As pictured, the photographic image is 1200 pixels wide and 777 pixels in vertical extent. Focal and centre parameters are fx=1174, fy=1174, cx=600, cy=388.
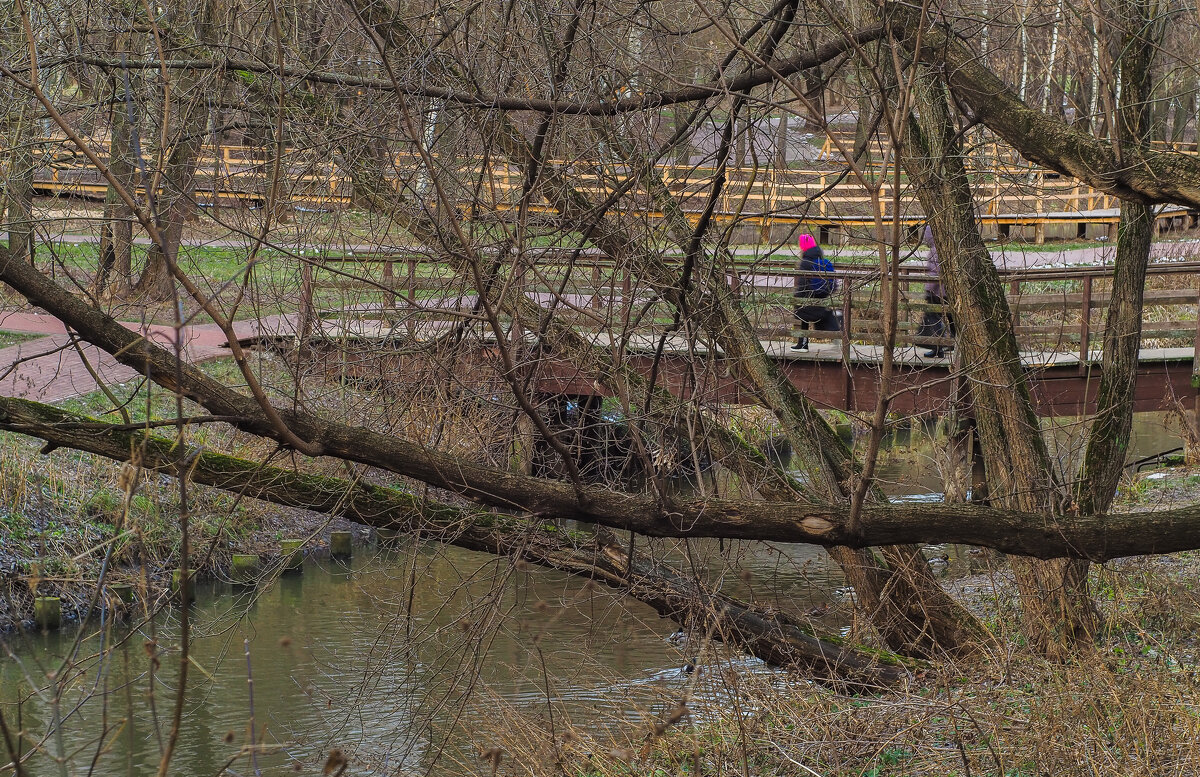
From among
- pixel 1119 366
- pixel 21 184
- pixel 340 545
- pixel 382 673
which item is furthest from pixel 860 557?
pixel 340 545

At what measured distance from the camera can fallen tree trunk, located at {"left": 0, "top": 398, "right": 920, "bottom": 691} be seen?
498 cm

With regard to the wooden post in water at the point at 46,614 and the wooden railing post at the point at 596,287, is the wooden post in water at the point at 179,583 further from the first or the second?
the wooden railing post at the point at 596,287

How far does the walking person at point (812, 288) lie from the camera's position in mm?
10838

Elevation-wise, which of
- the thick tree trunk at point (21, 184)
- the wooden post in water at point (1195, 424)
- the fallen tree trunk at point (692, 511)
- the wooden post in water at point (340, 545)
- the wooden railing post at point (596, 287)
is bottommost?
the wooden post in water at point (340, 545)

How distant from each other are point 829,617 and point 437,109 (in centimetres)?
618

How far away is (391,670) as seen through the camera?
9.34 meters

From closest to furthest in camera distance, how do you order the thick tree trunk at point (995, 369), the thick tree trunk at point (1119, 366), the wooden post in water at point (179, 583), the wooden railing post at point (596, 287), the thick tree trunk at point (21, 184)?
the wooden post in water at point (179, 583) → the thick tree trunk at point (21, 184) → the wooden railing post at point (596, 287) → the thick tree trunk at point (995, 369) → the thick tree trunk at point (1119, 366)

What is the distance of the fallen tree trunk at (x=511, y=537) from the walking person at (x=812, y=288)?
2735 mm

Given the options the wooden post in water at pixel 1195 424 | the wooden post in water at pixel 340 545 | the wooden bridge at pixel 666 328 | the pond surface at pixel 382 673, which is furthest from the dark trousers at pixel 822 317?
the wooden post in water at pixel 340 545

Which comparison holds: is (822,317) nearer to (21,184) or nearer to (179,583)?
(179,583)

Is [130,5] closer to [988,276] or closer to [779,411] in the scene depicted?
[779,411]

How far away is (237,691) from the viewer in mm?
9750

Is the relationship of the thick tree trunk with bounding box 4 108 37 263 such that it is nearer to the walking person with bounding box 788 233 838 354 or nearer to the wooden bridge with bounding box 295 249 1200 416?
the wooden bridge with bounding box 295 249 1200 416

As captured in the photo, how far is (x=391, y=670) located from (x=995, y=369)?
515 cm
